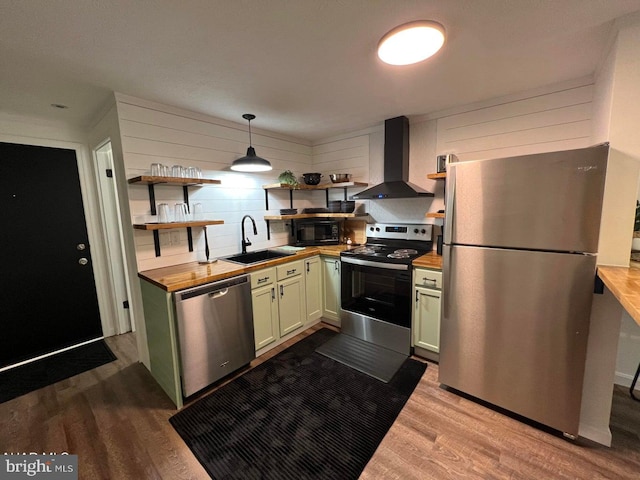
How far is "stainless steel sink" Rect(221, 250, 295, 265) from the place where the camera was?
273 cm

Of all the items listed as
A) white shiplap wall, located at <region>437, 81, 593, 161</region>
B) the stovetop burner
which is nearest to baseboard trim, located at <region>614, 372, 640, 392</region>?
the stovetop burner

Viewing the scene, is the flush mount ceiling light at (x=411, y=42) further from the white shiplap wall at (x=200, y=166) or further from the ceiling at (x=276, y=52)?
the white shiplap wall at (x=200, y=166)

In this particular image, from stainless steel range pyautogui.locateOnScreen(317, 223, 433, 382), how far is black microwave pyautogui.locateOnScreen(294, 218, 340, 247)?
0.57 metres

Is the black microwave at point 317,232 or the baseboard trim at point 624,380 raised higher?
the black microwave at point 317,232

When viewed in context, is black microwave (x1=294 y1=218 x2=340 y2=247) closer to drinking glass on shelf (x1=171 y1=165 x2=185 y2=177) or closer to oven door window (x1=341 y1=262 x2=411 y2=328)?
oven door window (x1=341 y1=262 x2=411 y2=328)

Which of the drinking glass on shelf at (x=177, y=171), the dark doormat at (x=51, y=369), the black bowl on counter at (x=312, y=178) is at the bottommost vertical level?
the dark doormat at (x=51, y=369)

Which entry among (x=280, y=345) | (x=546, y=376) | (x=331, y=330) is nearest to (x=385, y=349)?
(x=331, y=330)

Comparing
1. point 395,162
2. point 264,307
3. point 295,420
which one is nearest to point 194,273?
Answer: point 264,307

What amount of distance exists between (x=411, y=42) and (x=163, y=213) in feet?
7.25

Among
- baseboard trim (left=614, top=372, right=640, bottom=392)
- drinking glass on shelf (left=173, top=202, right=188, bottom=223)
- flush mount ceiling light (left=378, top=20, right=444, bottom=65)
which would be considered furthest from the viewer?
drinking glass on shelf (left=173, top=202, right=188, bottom=223)

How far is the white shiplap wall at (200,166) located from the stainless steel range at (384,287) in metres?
1.22

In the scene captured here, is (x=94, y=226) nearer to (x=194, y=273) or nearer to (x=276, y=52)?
(x=194, y=273)

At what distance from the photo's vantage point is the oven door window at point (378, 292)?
8.22 feet

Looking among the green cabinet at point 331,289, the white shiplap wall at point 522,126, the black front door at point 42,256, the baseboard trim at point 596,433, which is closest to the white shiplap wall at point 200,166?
the green cabinet at point 331,289
